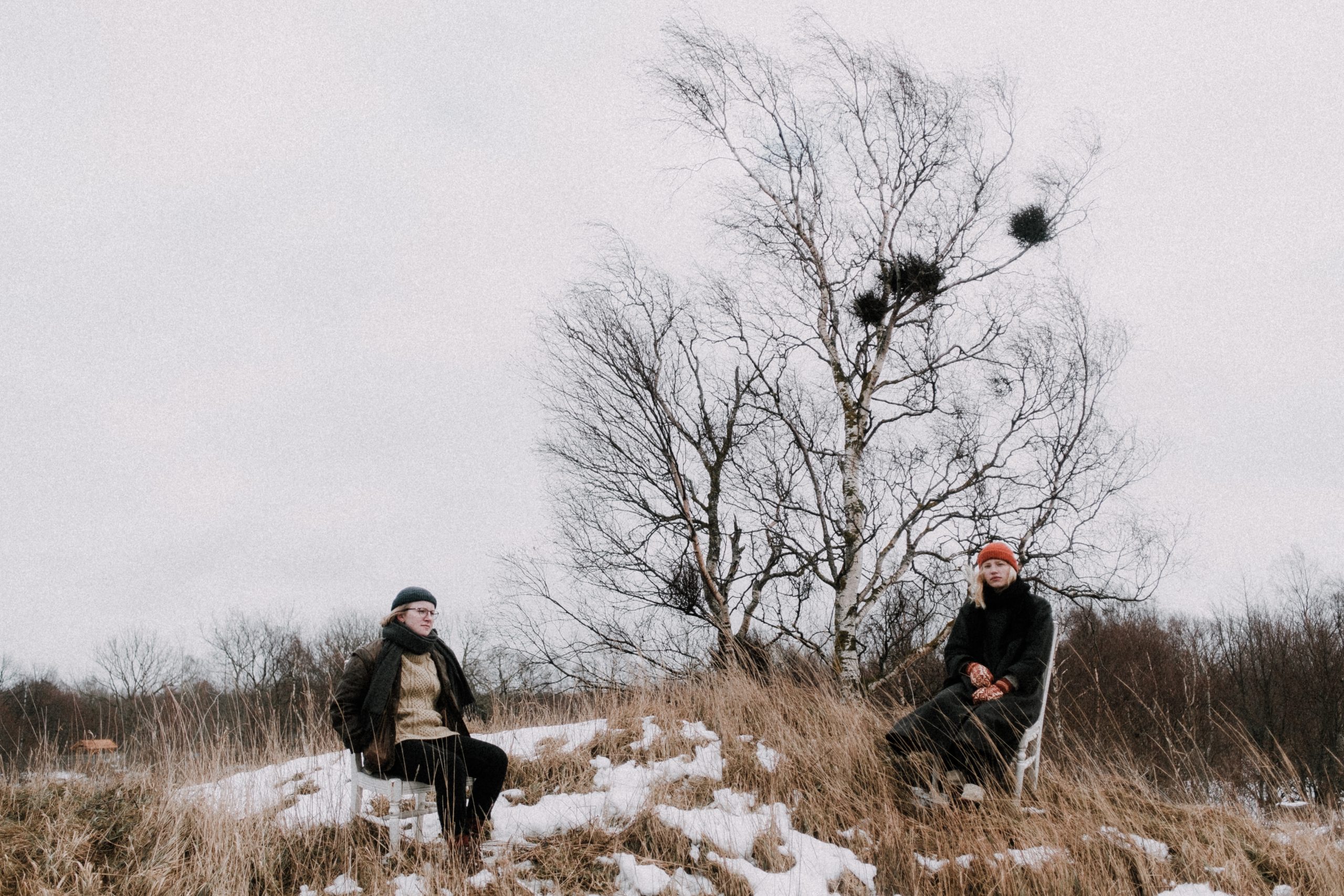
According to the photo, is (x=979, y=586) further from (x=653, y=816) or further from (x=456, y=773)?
(x=456, y=773)

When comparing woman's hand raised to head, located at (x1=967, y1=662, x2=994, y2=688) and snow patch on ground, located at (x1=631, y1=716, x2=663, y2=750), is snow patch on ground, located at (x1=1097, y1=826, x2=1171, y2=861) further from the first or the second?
snow patch on ground, located at (x1=631, y1=716, x2=663, y2=750)

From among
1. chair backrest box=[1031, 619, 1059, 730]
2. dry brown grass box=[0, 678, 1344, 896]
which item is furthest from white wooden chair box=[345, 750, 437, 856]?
chair backrest box=[1031, 619, 1059, 730]

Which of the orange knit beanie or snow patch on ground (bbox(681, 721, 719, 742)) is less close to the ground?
the orange knit beanie

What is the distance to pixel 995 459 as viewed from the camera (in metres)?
10.2

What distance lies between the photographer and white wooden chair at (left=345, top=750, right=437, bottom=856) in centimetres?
393

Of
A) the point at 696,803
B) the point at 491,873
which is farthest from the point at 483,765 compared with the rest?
the point at 696,803

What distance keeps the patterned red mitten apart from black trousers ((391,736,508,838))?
102 inches

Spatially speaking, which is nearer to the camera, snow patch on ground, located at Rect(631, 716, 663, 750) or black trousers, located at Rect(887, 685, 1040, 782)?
black trousers, located at Rect(887, 685, 1040, 782)

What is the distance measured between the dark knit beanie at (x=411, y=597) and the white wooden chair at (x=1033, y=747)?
10.8ft

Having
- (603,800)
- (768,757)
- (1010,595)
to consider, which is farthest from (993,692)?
(603,800)

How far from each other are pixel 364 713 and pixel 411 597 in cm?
62

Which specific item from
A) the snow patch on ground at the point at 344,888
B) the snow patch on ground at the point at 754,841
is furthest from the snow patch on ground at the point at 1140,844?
the snow patch on ground at the point at 344,888

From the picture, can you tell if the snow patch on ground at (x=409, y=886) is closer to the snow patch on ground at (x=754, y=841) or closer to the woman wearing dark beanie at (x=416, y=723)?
the woman wearing dark beanie at (x=416, y=723)

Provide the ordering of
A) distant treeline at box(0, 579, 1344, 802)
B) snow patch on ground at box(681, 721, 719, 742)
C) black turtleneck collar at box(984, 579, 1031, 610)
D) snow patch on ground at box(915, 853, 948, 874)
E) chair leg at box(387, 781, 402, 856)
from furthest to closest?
distant treeline at box(0, 579, 1344, 802) < snow patch on ground at box(681, 721, 719, 742) < black turtleneck collar at box(984, 579, 1031, 610) < chair leg at box(387, 781, 402, 856) < snow patch on ground at box(915, 853, 948, 874)
